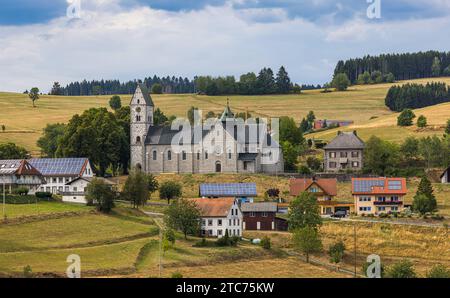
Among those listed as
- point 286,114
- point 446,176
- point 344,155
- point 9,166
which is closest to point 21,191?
point 9,166

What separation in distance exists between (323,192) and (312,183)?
149cm

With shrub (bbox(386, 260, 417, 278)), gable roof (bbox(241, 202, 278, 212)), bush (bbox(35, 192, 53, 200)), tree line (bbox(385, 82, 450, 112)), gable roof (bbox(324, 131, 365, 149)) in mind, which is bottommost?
shrub (bbox(386, 260, 417, 278))

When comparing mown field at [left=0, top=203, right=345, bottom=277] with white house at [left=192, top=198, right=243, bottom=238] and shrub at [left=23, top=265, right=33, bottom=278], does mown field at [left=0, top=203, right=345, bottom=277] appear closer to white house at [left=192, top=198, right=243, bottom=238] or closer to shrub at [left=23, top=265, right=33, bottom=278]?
shrub at [left=23, top=265, right=33, bottom=278]

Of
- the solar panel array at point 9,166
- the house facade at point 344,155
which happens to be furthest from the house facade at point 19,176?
the house facade at point 344,155

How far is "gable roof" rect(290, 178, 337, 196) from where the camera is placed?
9544 cm

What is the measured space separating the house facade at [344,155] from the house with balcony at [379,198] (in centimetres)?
2684

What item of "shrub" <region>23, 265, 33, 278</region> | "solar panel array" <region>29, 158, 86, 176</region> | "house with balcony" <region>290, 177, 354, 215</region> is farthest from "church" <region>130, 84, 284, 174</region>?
"shrub" <region>23, 265, 33, 278</region>

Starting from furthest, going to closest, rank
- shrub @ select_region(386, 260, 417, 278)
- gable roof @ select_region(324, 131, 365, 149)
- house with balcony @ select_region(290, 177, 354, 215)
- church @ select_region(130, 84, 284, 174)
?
gable roof @ select_region(324, 131, 365, 149) < church @ select_region(130, 84, 284, 174) < house with balcony @ select_region(290, 177, 354, 215) < shrub @ select_region(386, 260, 417, 278)

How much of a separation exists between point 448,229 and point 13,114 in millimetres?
121712

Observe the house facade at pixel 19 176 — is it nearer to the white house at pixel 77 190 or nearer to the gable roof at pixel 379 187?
the white house at pixel 77 190

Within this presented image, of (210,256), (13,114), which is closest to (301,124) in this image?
(13,114)

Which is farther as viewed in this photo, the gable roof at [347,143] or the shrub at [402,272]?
the gable roof at [347,143]

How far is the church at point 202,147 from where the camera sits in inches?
4536

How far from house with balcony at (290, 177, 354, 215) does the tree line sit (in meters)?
95.4
